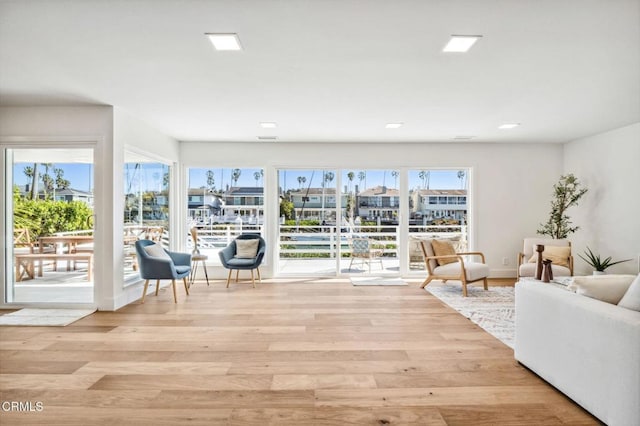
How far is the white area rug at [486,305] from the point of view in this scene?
3.58 metres

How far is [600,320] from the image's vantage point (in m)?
1.93

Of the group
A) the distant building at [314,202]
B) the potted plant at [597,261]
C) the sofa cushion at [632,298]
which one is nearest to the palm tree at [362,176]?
the distant building at [314,202]

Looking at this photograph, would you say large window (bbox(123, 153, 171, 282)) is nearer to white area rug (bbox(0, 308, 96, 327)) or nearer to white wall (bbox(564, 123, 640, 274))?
white area rug (bbox(0, 308, 96, 327))

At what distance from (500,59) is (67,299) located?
18.2 feet

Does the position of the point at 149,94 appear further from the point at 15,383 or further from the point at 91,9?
the point at 15,383

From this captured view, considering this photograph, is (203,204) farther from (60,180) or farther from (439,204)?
A: (439,204)

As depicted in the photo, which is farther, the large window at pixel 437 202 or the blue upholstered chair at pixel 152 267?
the large window at pixel 437 202

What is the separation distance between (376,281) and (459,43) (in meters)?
4.18

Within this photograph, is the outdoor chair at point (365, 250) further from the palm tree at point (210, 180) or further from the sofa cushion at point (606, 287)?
the sofa cushion at point (606, 287)

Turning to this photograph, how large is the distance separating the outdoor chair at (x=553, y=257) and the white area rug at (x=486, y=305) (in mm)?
404

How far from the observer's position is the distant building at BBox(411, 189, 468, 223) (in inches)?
258

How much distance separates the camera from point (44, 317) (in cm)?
400

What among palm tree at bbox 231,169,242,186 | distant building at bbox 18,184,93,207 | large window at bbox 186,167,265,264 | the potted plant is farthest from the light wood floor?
palm tree at bbox 231,169,242,186

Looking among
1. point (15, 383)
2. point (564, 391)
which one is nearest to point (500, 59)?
point (564, 391)
